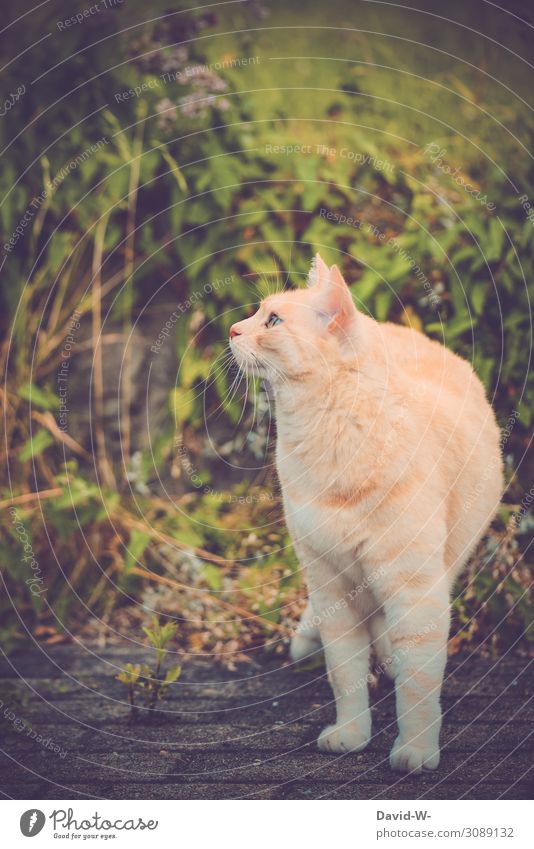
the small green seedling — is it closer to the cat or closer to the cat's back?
the cat

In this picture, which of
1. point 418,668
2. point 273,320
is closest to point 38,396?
point 273,320

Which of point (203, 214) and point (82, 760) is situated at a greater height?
point (203, 214)

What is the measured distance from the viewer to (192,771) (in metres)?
2.13

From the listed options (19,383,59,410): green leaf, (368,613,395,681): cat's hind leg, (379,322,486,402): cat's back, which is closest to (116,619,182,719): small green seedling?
(368,613,395,681): cat's hind leg

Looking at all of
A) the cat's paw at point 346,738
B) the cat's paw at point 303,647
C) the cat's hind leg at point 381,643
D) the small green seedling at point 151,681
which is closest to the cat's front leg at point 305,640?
the cat's paw at point 303,647

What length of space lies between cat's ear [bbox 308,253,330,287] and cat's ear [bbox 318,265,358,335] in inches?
1.2

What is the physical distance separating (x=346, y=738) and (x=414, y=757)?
0.66 ft

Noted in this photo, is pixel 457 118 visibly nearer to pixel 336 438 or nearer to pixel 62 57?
pixel 62 57

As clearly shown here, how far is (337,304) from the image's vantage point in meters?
2.05

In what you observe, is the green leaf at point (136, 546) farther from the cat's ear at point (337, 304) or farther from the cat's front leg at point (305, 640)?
the cat's ear at point (337, 304)

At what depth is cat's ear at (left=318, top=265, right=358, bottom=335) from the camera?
203cm

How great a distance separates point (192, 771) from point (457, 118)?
2837mm
